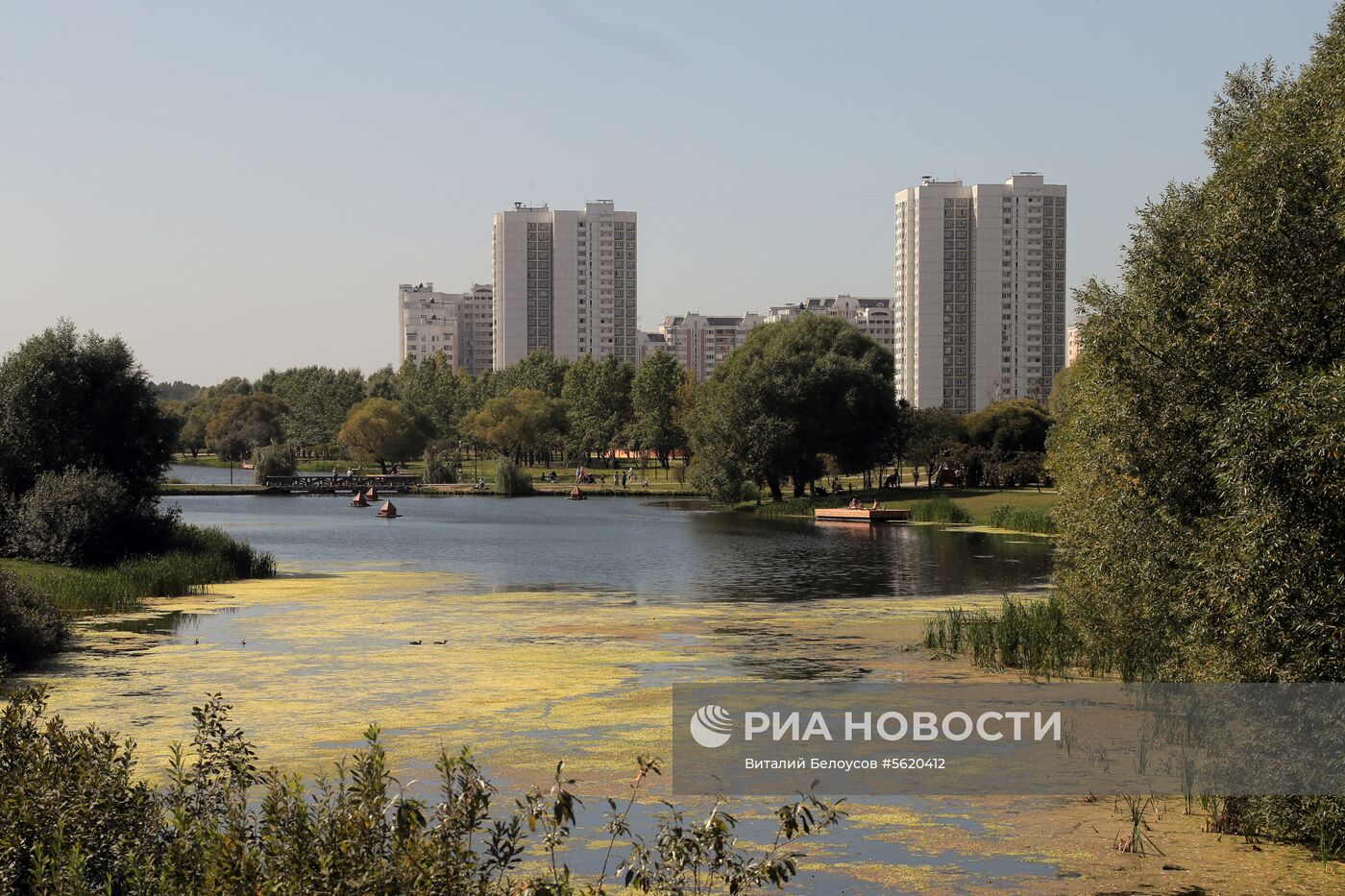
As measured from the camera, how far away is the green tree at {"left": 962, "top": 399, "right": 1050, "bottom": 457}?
104438 mm

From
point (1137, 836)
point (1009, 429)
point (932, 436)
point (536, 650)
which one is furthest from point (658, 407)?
point (1137, 836)

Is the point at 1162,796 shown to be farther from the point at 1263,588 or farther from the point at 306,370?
the point at 306,370

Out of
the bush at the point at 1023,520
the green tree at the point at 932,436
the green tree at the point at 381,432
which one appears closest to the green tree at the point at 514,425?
the green tree at the point at 381,432

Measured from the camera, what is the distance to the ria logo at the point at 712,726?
18.4m

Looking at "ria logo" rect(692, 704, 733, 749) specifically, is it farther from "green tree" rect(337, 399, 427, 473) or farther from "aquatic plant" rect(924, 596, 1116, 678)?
"green tree" rect(337, 399, 427, 473)

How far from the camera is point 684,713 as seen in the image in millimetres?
19984

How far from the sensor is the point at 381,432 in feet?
483

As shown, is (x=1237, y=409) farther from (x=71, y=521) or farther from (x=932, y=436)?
(x=932, y=436)

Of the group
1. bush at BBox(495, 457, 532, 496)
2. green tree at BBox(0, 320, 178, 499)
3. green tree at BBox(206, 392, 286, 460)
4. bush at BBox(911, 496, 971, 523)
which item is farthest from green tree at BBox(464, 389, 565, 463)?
green tree at BBox(0, 320, 178, 499)

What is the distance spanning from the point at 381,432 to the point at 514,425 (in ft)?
49.4

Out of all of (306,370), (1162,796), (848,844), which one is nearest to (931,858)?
(848,844)

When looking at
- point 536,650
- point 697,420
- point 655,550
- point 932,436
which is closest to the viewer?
point 536,650

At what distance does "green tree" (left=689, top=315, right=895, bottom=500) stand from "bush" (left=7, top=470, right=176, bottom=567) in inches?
2151

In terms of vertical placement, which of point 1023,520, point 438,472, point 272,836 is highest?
point 438,472
